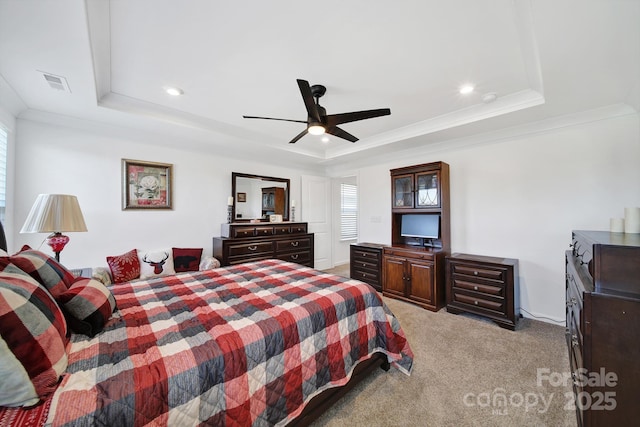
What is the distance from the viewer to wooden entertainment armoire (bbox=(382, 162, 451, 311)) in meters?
3.43

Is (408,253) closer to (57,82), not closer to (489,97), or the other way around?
(489,97)

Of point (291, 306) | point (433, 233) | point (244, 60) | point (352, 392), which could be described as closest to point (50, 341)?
point (291, 306)

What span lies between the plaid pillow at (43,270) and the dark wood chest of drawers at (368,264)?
11.9 feet

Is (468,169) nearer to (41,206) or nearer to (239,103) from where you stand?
(239,103)

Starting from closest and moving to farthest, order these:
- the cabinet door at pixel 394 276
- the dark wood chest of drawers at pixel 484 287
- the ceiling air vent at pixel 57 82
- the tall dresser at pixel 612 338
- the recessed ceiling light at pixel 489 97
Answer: the tall dresser at pixel 612 338, the ceiling air vent at pixel 57 82, the recessed ceiling light at pixel 489 97, the dark wood chest of drawers at pixel 484 287, the cabinet door at pixel 394 276

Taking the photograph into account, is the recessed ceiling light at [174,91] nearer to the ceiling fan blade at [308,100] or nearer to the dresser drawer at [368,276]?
the ceiling fan blade at [308,100]

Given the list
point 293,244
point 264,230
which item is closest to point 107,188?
point 264,230

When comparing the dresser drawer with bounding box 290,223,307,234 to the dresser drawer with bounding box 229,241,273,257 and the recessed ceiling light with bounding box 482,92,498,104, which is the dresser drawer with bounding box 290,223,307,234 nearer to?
the dresser drawer with bounding box 229,241,273,257

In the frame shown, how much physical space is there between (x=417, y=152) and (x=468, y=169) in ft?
2.84

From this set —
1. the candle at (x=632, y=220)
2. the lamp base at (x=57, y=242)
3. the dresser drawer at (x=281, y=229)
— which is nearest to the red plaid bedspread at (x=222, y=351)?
the lamp base at (x=57, y=242)

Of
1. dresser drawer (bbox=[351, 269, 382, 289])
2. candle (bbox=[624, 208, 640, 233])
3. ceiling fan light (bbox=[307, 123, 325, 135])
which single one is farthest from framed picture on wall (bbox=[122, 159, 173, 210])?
candle (bbox=[624, 208, 640, 233])

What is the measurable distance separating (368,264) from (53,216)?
392 cm

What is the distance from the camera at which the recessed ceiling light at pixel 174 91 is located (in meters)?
2.46

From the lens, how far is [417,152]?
13.7 feet
